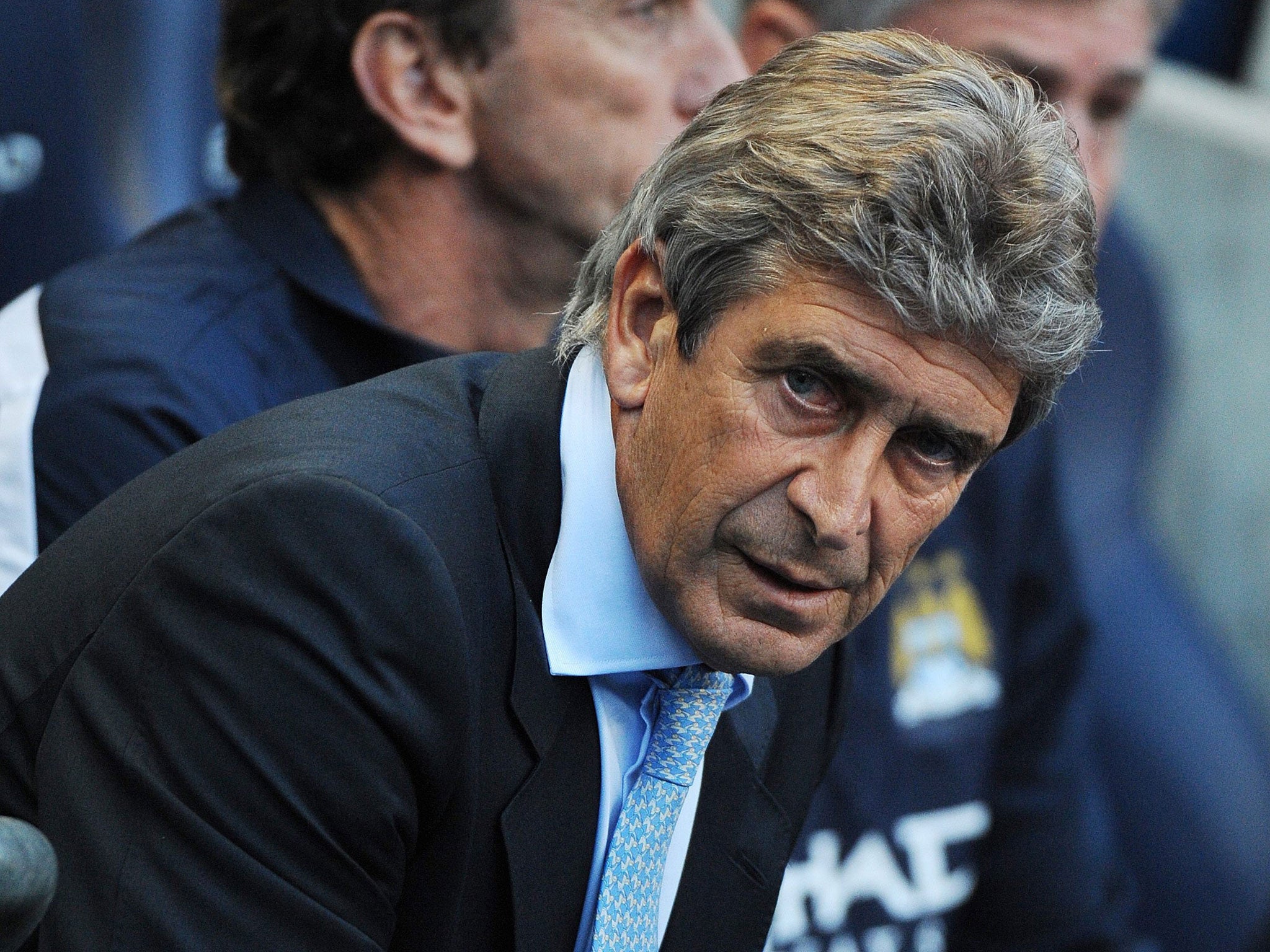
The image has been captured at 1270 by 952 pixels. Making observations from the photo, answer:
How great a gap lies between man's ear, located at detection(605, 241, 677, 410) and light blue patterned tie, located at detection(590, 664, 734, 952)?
0.31 m

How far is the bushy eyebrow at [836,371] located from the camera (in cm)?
162

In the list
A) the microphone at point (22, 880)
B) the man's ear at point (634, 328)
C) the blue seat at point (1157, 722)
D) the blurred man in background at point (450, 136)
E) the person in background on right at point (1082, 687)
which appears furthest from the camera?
the blue seat at point (1157, 722)

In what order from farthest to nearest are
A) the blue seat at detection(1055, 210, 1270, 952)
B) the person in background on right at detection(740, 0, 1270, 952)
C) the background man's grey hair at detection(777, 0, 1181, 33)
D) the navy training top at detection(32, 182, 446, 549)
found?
the blue seat at detection(1055, 210, 1270, 952) → the background man's grey hair at detection(777, 0, 1181, 33) → the person in background on right at detection(740, 0, 1270, 952) → the navy training top at detection(32, 182, 446, 549)

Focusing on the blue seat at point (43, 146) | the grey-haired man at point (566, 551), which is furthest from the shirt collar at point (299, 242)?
the grey-haired man at point (566, 551)

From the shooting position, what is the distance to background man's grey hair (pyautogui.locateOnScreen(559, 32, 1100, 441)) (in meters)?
1.57

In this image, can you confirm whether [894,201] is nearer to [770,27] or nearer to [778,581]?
[778,581]

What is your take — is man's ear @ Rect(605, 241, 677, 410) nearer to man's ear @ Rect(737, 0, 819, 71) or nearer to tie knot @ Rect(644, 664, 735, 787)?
tie knot @ Rect(644, 664, 735, 787)

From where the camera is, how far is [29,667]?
1642mm

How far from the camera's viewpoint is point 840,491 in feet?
5.45

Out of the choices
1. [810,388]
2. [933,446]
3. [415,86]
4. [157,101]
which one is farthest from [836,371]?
[157,101]

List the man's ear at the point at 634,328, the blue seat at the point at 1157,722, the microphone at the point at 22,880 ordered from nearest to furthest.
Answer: the microphone at the point at 22,880 → the man's ear at the point at 634,328 → the blue seat at the point at 1157,722

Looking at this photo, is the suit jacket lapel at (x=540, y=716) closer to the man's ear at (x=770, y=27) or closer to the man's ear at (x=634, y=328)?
the man's ear at (x=634, y=328)

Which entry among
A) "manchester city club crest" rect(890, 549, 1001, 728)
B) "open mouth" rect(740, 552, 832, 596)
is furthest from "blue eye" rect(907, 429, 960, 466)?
"manchester city club crest" rect(890, 549, 1001, 728)

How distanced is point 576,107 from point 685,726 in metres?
1.42
